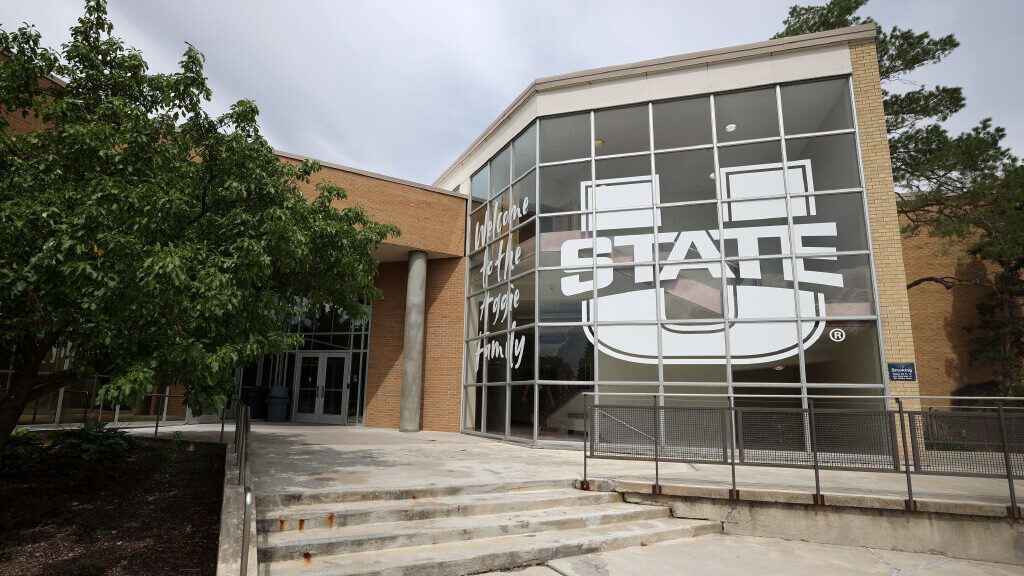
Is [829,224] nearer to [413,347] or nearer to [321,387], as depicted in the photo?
[413,347]

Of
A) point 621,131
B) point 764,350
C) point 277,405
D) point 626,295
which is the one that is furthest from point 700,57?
point 277,405

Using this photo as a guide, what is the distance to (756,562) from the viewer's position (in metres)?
5.36

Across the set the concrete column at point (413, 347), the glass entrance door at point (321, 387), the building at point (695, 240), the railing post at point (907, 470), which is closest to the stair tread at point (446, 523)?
the railing post at point (907, 470)

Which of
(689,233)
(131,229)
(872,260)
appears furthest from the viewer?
(689,233)

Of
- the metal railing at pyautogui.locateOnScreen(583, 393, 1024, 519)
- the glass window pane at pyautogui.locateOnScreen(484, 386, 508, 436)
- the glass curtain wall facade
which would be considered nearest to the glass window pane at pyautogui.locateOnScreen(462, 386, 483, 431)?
the glass window pane at pyautogui.locateOnScreen(484, 386, 508, 436)

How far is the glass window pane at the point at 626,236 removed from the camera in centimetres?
1223

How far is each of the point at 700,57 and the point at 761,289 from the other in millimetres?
5398

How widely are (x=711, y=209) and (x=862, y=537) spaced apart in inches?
288

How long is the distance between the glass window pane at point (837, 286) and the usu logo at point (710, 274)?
27 millimetres

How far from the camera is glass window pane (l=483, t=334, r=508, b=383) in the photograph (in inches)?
549

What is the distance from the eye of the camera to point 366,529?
5.36m

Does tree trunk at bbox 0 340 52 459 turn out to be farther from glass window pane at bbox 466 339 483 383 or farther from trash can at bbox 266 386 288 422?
trash can at bbox 266 386 288 422

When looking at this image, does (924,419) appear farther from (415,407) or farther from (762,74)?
(415,407)

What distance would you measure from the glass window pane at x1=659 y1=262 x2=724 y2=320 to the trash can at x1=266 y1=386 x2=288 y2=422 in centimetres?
1312
